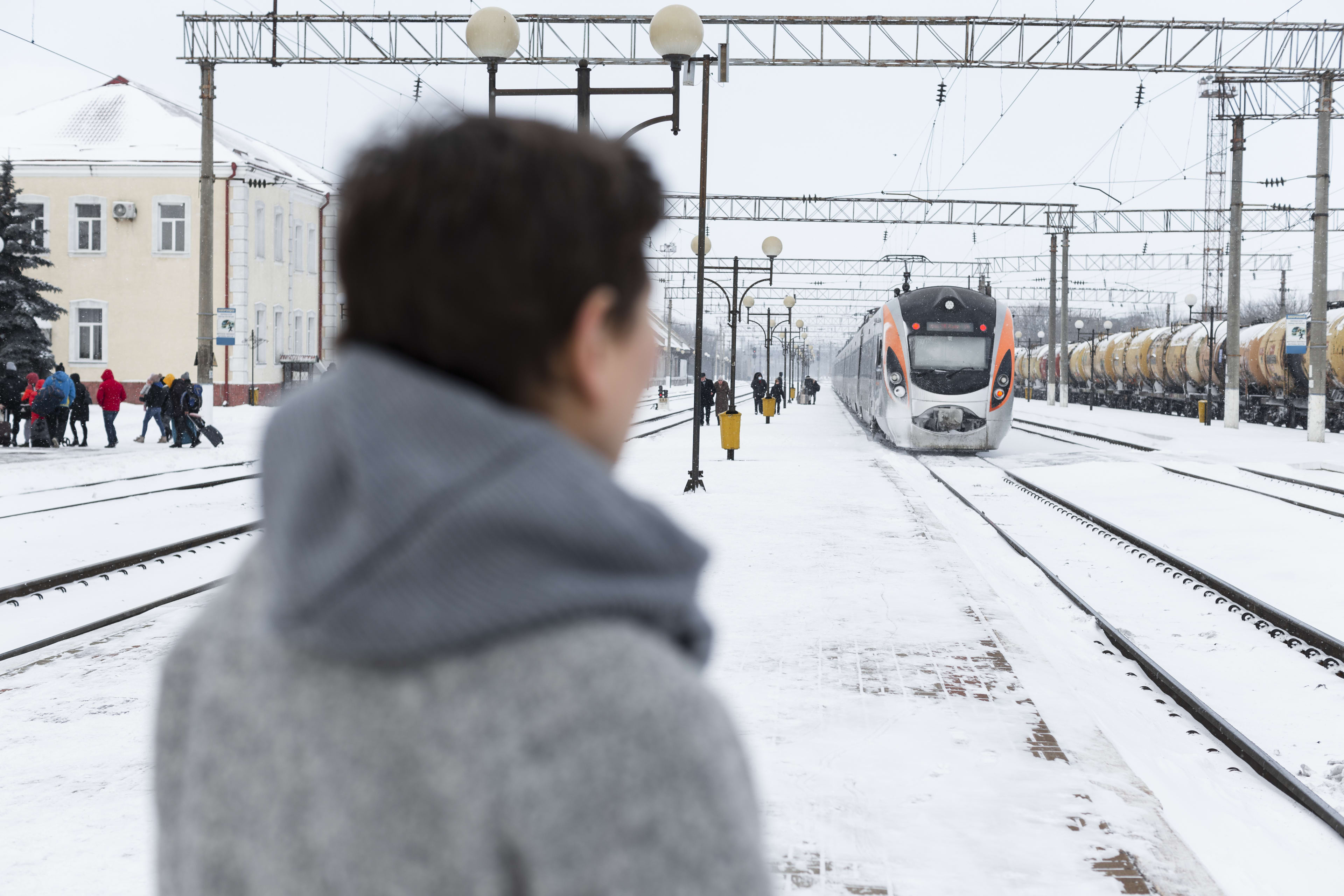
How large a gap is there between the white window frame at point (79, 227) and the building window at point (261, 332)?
4.41 m

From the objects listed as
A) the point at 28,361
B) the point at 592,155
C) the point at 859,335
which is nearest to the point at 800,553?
the point at 592,155

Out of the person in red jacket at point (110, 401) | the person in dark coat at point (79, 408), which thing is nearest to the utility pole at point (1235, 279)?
the person in red jacket at point (110, 401)

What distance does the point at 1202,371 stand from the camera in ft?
122

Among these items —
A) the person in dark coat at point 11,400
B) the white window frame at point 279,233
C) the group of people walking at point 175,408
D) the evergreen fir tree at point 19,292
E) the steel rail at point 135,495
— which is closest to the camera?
the steel rail at point 135,495

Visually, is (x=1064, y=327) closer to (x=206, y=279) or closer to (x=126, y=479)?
(x=206, y=279)

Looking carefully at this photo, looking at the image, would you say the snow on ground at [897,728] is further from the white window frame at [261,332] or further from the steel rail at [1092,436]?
the white window frame at [261,332]

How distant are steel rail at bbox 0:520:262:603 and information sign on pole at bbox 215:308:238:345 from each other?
497 inches

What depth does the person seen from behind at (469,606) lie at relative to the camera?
89 cm

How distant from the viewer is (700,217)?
15.3 meters

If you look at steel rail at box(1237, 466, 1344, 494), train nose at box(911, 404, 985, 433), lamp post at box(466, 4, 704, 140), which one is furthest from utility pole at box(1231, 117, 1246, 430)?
lamp post at box(466, 4, 704, 140)

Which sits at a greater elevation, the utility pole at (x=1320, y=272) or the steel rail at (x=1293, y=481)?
the utility pole at (x=1320, y=272)

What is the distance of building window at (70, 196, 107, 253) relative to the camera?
1399 inches

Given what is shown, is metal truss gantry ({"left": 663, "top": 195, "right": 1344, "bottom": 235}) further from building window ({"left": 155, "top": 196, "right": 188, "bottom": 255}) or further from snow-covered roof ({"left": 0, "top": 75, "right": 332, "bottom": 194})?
building window ({"left": 155, "top": 196, "right": 188, "bottom": 255})

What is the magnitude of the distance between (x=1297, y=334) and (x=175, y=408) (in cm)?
2160
